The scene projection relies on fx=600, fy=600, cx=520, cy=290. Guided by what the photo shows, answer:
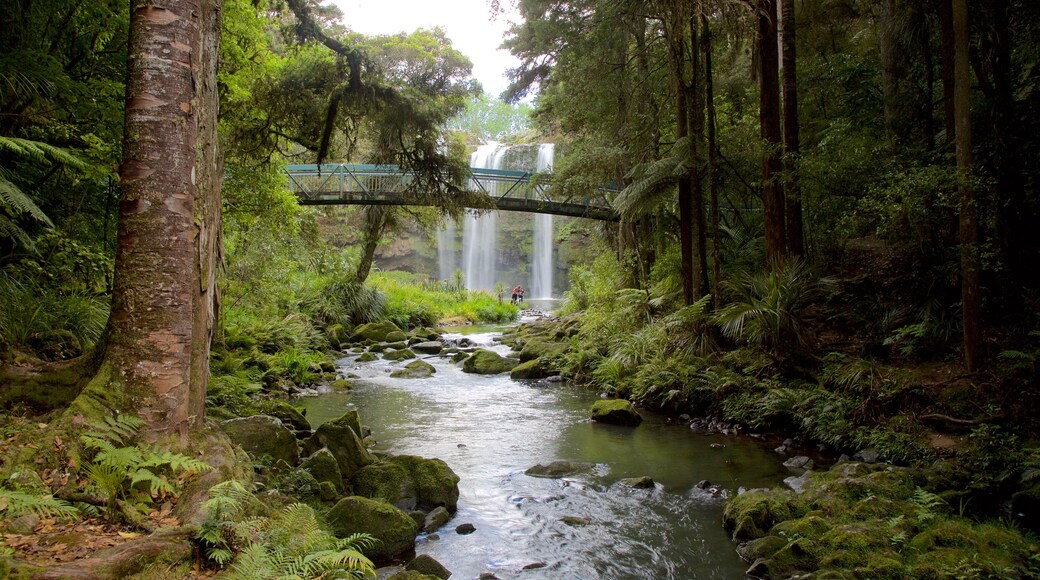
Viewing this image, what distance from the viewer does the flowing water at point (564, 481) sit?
188 inches

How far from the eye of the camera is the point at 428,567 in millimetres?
4309

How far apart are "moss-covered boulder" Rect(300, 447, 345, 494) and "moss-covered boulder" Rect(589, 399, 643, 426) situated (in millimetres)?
4523

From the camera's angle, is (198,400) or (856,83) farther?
(856,83)

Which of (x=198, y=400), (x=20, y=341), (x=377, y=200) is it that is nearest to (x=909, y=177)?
(x=198, y=400)

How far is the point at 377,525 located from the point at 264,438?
1.57 metres

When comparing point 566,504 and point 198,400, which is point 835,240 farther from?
point 198,400

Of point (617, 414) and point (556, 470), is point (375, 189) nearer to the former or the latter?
point (617, 414)

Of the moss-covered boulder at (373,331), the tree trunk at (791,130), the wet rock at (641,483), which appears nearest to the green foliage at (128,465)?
the wet rock at (641,483)

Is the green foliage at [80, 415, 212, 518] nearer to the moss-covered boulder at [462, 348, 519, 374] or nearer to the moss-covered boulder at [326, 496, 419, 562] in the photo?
the moss-covered boulder at [326, 496, 419, 562]

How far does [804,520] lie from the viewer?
15.5 feet

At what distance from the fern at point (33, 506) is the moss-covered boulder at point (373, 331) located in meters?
15.5

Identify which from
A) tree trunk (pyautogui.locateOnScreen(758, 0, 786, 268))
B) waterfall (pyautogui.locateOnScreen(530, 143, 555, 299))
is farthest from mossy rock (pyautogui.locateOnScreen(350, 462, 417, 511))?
waterfall (pyautogui.locateOnScreen(530, 143, 555, 299))

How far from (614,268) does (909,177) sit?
9231 millimetres

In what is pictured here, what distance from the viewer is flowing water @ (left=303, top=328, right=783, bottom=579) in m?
4.77
